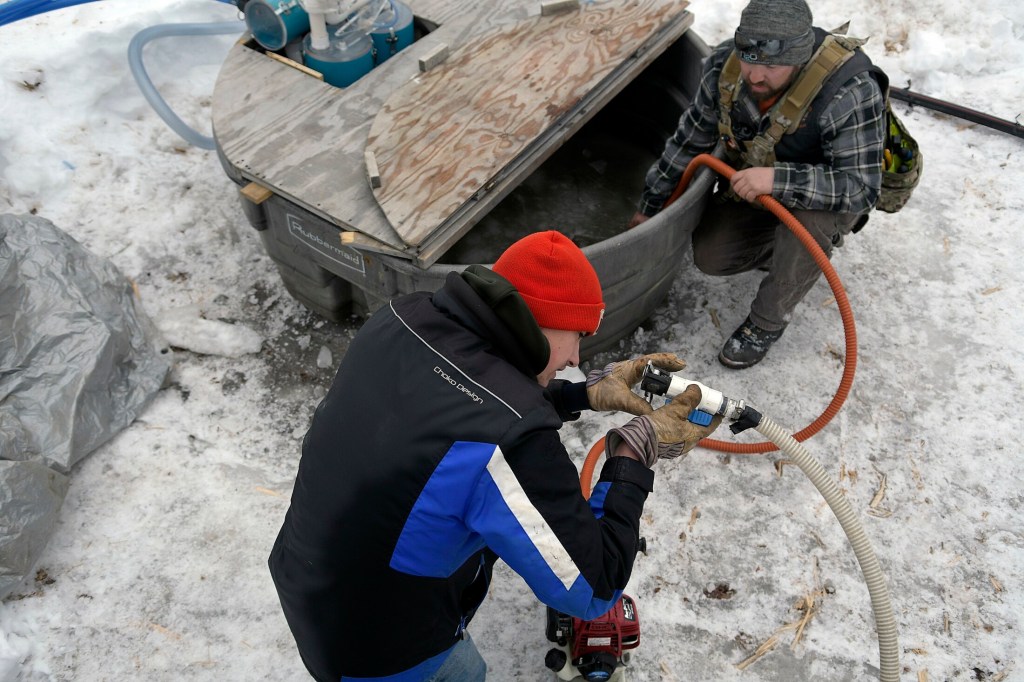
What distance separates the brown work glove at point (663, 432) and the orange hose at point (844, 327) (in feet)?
1.79

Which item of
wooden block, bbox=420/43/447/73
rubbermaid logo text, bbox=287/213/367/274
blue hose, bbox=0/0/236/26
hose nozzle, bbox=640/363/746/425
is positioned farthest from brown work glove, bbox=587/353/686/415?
blue hose, bbox=0/0/236/26

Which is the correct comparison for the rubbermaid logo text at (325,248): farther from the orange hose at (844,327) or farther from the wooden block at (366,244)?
the orange hose at (844,327)

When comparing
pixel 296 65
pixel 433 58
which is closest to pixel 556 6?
pixel 433 58

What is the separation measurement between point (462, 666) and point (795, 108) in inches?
88.4

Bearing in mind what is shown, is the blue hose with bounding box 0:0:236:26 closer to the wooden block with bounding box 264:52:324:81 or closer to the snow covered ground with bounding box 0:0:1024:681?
the snow covered ground with bounding box 0:0:1024:681

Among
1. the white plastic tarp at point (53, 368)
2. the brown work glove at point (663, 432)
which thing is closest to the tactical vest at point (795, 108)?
the brown work glove at point (663, 432)

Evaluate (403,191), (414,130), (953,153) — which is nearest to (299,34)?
(414,130)

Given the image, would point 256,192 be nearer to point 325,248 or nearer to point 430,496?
point 325,248

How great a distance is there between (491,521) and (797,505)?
1.91m

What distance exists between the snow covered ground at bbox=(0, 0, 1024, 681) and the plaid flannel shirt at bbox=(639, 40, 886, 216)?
849 millimetres

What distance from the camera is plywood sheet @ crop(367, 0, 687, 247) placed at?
3012 millimetres

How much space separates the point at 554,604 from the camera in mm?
1826

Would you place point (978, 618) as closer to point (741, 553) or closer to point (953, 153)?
point (741, 553)

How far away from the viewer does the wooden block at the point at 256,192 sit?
306 cm
